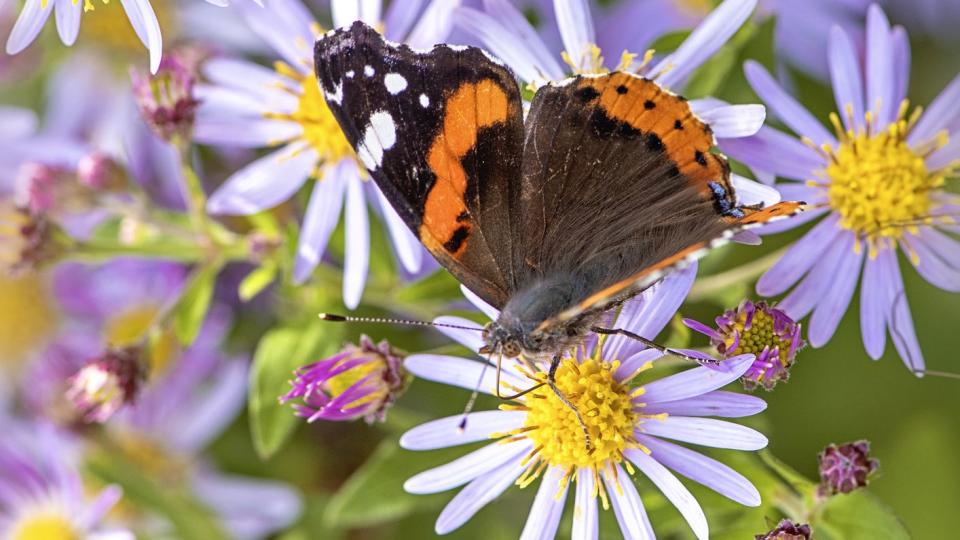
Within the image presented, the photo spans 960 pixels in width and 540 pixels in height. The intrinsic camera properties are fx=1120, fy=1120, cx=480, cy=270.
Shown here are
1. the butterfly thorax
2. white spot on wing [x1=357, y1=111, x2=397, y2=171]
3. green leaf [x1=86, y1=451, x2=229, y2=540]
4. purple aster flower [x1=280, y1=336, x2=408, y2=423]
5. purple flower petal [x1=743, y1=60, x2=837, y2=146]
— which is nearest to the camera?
the butterfly thorax

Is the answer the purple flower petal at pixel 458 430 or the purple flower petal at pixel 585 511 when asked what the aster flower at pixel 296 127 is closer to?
the purple flower petal at pixel 458 430

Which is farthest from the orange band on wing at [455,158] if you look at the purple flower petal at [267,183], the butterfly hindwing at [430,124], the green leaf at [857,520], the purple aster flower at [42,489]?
the purple aster flower at [42,489]

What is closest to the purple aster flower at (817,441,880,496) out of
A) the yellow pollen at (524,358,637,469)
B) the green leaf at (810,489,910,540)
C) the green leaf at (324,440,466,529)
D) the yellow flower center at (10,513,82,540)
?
the green leaf at (810,489,910,540)

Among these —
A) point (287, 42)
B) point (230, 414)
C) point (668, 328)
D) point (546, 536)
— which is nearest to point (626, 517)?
point (546, 536)

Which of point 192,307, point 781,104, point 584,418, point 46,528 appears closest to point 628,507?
point 584,418

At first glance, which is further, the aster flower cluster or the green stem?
the green stem

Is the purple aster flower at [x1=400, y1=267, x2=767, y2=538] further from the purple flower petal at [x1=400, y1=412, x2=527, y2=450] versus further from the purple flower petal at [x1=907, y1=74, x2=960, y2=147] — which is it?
the purple flower petal at [x1=907, y1=74, x2=960, y2=147]

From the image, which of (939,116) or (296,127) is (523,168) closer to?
(296,127)
